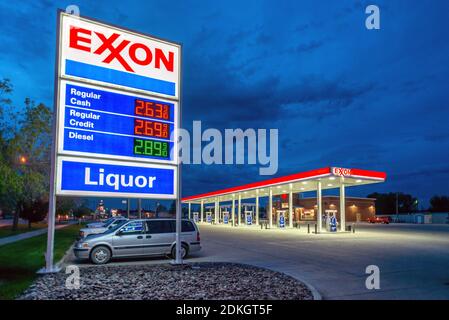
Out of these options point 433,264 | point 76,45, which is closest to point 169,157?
point 76,45

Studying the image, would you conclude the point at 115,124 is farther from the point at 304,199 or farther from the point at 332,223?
the point at 304,199

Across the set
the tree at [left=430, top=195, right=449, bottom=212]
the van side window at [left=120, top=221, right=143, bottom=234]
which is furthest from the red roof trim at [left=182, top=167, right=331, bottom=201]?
the tree at [left=430, top=195, right=449, bottom=212]

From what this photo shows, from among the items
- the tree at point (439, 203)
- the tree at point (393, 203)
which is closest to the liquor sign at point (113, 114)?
the tree at point (439, 203)

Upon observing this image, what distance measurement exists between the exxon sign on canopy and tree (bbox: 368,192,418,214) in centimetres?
13445

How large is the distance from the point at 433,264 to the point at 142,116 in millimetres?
11990

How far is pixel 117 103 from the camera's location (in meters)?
12.6

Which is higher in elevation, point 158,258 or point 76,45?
point 76,45

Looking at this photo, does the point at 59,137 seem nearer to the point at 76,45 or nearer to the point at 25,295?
the point at 76,45

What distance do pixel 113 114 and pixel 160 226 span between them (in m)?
5.50

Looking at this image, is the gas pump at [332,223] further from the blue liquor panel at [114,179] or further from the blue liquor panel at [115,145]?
the blue liquor panel at [115,145]

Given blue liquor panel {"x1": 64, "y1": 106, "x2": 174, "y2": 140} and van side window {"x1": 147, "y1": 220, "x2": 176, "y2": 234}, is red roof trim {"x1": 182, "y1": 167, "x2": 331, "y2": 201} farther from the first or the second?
blue liquor panel {"x1": 64, "y1": 106, "x2": 174, "y2": 140}

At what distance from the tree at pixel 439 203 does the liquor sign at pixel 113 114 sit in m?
130
